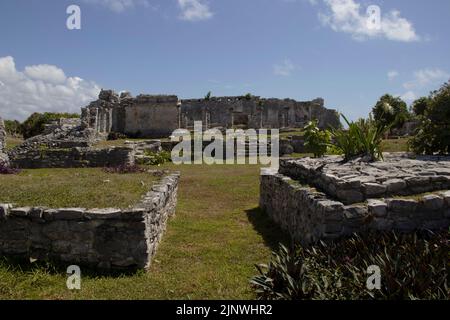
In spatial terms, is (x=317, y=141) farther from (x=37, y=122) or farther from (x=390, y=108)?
(x=37, y=122)

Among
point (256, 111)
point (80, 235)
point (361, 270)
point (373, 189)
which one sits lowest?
point (361, 270)

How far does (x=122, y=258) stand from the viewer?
5723mm

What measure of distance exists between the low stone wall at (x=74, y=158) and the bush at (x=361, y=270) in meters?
14.5

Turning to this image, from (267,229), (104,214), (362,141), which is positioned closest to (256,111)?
(362,141)

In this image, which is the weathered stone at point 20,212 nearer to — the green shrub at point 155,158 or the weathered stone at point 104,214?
the weathered stone at point 104,214

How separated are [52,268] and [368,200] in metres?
4.66

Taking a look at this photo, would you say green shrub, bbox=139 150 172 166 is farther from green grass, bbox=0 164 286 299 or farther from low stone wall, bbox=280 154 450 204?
low stone wall, bbox=280 154 450 204

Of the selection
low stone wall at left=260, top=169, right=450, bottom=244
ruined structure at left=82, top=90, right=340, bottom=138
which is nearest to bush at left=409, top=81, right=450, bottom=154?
low stone wall at left=260, top=169, right=450, bottom=244

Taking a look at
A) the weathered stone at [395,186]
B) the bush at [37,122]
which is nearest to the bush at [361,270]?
the weathered stone at [395,186]

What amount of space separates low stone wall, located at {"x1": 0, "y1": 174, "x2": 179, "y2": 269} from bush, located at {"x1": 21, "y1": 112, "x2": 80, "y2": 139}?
1608 inches

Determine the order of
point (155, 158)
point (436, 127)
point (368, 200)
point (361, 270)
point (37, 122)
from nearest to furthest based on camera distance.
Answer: point (361, 270), point (368, 200), point (436, 127), point (155, 158), point (37, 122)

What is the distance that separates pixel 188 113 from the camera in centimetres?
3997
